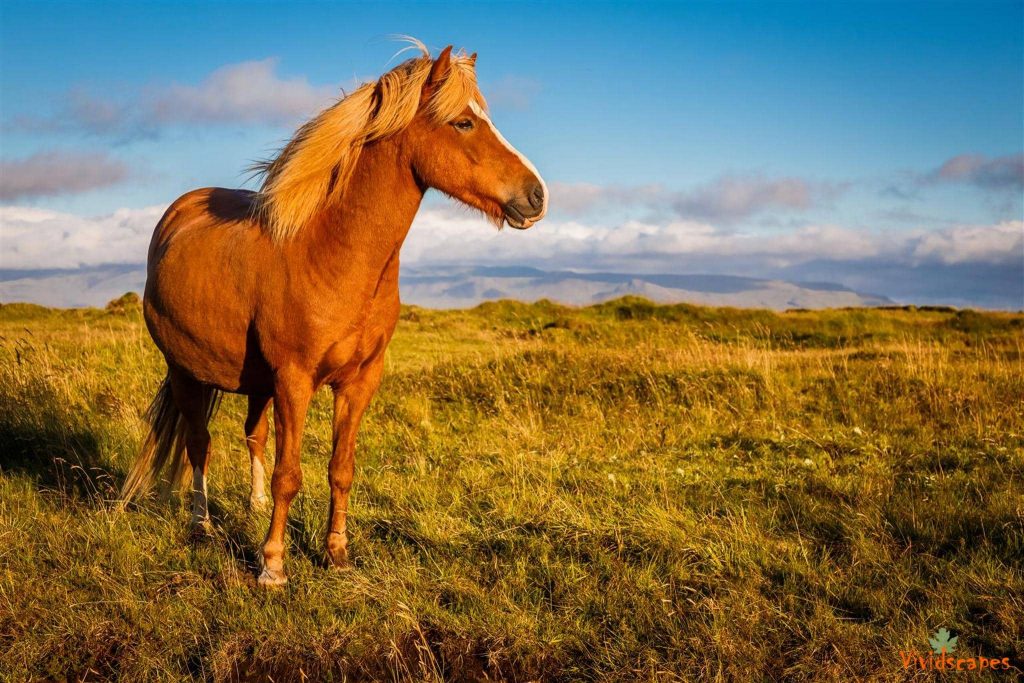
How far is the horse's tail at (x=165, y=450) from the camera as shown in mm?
5801

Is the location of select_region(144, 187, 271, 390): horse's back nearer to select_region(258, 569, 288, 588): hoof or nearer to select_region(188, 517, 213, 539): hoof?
select_region(188, 517, 213, 539): hoof

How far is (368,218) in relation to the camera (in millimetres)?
4266

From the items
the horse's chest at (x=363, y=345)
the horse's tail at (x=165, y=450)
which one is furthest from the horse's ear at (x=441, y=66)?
the horse's tail at (x=165, y=450)

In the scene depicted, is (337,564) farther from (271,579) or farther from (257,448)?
(257,448)

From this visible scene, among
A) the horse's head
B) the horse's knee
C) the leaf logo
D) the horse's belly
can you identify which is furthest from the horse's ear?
the leaf logo

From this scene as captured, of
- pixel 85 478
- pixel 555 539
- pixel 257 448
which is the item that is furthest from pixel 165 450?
pixel 555 539

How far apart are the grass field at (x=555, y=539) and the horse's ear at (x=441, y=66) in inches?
104

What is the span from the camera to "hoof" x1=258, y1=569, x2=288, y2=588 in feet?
14.3

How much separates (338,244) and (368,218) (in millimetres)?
216

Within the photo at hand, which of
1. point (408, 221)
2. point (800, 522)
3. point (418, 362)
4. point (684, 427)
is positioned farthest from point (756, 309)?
point (408, 221)

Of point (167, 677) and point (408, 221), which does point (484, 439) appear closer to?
point (408, 221)

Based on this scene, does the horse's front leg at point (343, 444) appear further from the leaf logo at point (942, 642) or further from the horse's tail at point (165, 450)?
the leaf logo at point (942, 642)

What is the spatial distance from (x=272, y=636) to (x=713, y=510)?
117 inches

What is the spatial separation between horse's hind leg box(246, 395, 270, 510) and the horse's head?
2390 millimetres
